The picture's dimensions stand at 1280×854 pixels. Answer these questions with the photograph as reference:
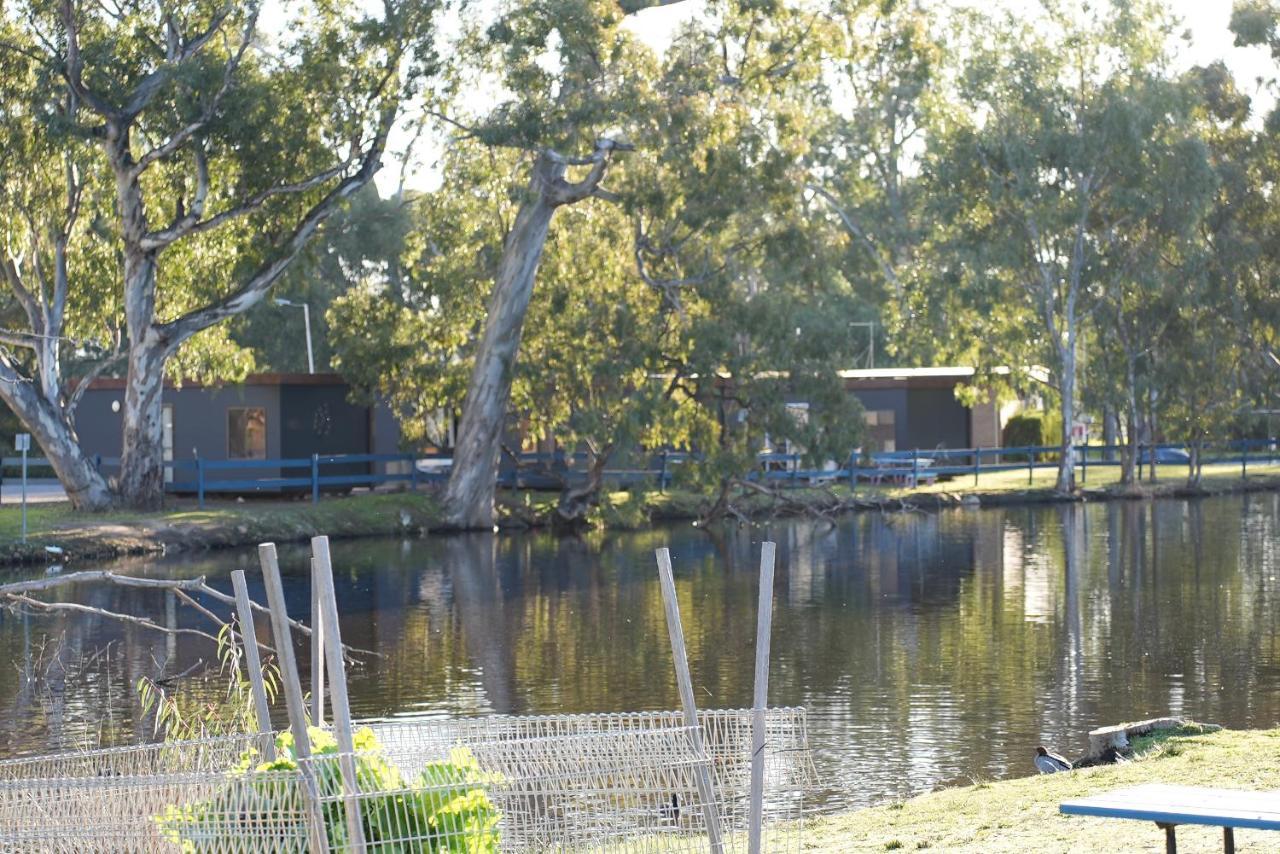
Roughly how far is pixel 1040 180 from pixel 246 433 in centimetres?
1965

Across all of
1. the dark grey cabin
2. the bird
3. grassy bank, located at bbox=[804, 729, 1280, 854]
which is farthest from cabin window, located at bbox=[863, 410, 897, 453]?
the bird

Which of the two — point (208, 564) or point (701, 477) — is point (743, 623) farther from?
point (701, 477)

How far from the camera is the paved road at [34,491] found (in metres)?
36.5

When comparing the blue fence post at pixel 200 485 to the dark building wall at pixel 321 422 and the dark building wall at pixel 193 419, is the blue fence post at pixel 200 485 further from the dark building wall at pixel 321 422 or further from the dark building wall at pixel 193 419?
the dark building wall at pixel 321 422

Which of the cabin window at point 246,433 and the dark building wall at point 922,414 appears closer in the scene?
the cabin window at point 246,433

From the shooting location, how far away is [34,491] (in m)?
40.4

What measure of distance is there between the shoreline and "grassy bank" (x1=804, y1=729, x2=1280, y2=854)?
2096cm

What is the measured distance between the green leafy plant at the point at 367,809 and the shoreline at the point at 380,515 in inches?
892

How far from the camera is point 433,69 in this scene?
31.4 metres

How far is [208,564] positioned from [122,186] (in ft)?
24.7

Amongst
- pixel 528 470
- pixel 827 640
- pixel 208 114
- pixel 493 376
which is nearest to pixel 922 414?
pixel 528 470

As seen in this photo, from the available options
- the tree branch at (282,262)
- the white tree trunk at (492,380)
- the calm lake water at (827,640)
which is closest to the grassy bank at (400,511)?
the white tree trunk at (492,380)

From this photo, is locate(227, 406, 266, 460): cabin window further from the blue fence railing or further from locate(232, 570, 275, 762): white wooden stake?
locate(232, 570, 275, 762): white wooden stake

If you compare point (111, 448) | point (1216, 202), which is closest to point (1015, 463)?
point (1216, 202)
